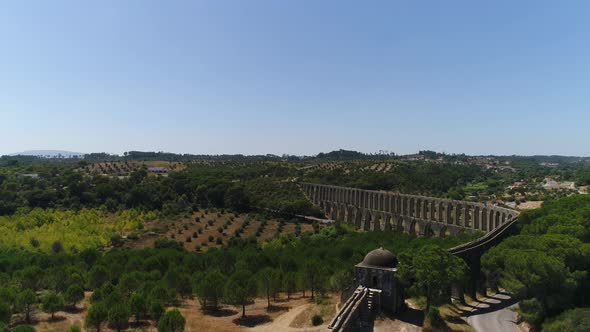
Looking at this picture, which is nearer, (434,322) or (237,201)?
(434,322)

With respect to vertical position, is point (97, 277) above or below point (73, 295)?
above

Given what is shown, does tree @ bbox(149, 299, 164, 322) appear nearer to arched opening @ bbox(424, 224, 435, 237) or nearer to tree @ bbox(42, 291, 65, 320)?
tree @ bbox(42, 291, 65, 320)

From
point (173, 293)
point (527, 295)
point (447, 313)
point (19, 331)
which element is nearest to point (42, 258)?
point (173, 293)

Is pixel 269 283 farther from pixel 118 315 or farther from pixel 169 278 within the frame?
pixel 118 315

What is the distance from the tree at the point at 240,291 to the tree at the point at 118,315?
330 inches

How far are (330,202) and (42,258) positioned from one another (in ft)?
226

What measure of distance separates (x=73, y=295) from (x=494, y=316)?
3846 cm

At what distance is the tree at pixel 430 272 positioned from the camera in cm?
3319

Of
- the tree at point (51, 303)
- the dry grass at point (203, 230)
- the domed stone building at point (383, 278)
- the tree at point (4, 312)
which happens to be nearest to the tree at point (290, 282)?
the domed stone building at point (383, 278)

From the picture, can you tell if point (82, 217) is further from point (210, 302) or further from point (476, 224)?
point (476, 224)

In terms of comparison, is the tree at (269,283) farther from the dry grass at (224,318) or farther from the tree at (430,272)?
the tree at (430,272)

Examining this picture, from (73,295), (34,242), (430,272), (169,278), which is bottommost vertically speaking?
(34,242)

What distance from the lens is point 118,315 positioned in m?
33.2

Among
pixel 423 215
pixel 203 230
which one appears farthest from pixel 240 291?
pixel 423 215
